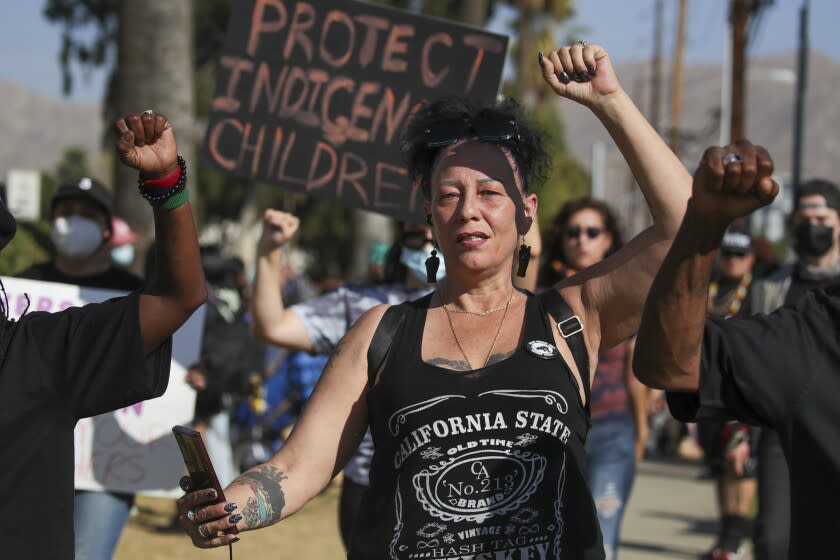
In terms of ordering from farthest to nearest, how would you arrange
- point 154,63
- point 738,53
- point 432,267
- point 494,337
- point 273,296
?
point 738,53 < point 154,63 < point 273,296 < point 432,267 < point 494,337

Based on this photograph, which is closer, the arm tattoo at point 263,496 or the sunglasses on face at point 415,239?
the arm tattoo at point 263,496

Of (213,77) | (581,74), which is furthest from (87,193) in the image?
(213,77)

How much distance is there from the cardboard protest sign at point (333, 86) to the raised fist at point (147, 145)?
2767mm

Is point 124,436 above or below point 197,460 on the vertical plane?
below

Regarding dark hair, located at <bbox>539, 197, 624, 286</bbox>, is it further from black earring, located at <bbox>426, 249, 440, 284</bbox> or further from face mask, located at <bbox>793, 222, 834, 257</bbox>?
black earring, located at <bbox>426, 249, 440, 284</bbox>

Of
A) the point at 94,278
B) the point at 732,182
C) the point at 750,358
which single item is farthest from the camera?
the point at 94,278

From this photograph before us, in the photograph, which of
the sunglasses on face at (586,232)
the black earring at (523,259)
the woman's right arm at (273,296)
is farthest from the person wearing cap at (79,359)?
the sunglasses on face at (586,232)

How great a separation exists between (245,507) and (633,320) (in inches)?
43.1

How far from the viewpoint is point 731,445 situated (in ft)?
23.2

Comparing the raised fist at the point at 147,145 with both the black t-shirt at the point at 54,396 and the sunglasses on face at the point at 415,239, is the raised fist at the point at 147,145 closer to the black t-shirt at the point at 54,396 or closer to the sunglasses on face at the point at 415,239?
the black t-shirt at the point at 54,396

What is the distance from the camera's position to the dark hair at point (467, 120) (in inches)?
142

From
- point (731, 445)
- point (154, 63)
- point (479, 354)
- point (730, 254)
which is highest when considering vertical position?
point (154, 63)

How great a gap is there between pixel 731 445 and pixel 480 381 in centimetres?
418

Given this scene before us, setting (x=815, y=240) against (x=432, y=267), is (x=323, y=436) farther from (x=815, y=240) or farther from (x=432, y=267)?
(x=815, y=240)
